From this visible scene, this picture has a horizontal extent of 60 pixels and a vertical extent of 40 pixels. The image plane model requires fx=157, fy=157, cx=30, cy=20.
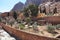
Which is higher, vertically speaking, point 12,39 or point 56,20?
point 56,20

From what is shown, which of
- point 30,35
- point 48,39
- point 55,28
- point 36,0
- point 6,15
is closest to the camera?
point 48,39

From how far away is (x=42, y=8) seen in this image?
160ft

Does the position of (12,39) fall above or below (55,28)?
below

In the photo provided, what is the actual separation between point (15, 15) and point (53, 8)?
12.4 meters

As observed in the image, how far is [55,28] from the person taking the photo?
19172 mm

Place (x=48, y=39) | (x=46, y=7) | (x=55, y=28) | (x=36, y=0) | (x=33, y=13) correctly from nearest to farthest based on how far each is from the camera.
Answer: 1. (x=48, y=39)
2. (x=55, y=28)
3. (x=33, y=13)
4. (x=46, y=7)
5. (x=36, y=0)

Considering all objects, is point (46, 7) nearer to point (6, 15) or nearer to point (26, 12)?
point (26, 12)

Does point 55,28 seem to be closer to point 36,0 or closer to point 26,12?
point 26,12

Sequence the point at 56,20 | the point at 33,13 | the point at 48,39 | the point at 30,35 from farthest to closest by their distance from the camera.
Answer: the point at 33,13 < the point at 56,20 < the point at 30,35 < the point at 48,39

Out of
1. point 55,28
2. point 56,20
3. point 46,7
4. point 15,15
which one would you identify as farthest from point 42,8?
point 55,28

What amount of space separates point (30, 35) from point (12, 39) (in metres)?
5.76

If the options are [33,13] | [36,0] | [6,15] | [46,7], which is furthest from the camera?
[36,0]

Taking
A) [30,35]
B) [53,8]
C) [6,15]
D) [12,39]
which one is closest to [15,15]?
[6,15]

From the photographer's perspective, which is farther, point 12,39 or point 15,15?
point 15,15
